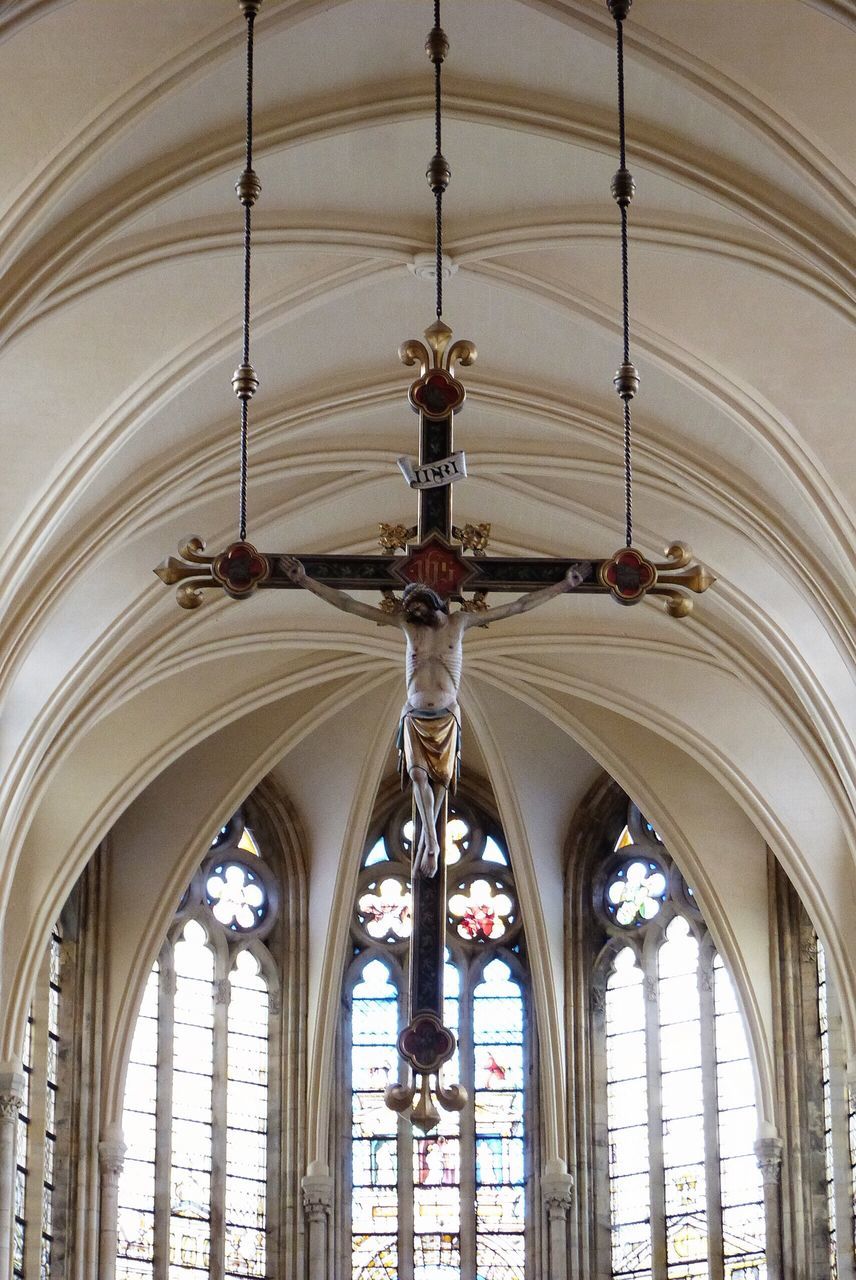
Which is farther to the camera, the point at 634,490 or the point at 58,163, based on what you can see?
the point at 634,490

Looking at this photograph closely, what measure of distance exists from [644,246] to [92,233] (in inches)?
150

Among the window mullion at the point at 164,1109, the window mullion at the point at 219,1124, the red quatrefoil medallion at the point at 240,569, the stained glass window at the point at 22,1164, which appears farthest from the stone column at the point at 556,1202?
the red quatrefoil medallion at the point at 240,569

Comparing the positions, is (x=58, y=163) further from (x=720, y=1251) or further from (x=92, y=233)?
(x=720, y=1251)

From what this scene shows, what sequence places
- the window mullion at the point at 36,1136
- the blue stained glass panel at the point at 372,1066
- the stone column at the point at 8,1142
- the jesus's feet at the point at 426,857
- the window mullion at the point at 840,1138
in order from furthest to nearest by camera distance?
1. the blue stained glass panel at the point at 372,1066
2. the window mullion at the point at 36,1136
3. the window mullion at the point at 840,1138
4. the stone column at the point at 8,1142
5. the jesus's feet at the point at 426,857

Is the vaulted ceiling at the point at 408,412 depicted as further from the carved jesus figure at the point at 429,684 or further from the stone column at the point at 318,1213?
the carved jesus figure at the point at 429,684

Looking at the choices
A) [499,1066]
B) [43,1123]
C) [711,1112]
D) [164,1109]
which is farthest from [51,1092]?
[711,1112]

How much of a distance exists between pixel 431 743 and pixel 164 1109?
48.5 ft

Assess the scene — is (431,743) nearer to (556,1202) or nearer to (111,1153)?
(111,1153)

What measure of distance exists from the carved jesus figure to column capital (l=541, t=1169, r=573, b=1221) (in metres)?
14.5

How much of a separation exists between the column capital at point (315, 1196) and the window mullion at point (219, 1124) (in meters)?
0.76

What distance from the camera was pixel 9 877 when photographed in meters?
24.7

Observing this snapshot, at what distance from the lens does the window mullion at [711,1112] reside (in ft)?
90.2

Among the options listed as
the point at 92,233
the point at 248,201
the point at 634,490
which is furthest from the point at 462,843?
the point at 248,201

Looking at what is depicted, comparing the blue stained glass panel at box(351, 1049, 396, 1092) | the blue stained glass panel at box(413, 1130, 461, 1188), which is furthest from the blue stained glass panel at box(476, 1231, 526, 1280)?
the blue stained glass panel at box(351, 1049, 396, 1092)
